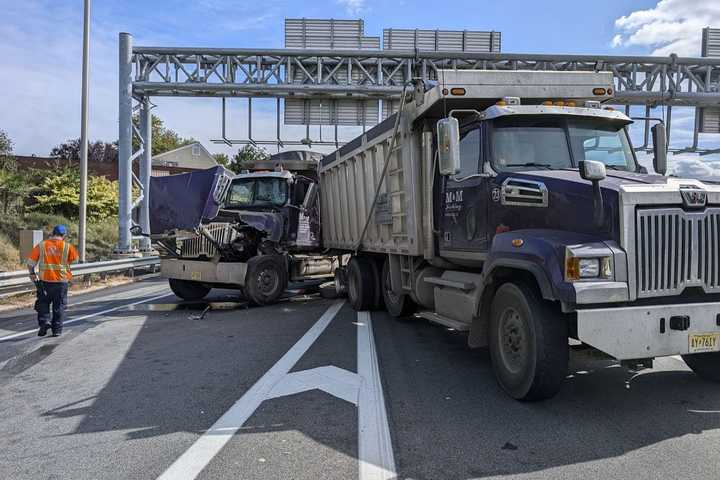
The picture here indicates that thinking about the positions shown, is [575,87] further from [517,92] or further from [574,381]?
[574,381]

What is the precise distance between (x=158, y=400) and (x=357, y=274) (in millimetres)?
5479

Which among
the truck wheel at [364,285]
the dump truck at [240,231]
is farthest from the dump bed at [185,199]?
the truck wheel at [364,285]

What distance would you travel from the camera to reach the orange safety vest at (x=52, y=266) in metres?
8.08

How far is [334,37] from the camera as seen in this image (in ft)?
57.6

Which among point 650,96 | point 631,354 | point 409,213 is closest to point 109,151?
point 650,96

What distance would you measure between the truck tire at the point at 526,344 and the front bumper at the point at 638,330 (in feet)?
1.23

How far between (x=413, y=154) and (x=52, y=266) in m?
5.47

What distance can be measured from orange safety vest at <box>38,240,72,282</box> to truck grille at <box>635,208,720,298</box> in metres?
7.58

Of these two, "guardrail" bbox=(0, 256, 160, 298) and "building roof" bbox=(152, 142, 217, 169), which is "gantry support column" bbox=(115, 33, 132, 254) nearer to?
"guardrail" bbox=(0, 256, 160, 298)

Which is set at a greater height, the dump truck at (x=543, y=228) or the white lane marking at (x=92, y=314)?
the dump truck at (x=543, y=228)

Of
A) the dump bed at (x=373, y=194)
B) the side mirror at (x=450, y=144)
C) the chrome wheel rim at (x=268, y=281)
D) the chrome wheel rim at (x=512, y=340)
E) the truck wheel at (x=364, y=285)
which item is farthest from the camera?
the chrome wheel rim at (x=268, y=281)

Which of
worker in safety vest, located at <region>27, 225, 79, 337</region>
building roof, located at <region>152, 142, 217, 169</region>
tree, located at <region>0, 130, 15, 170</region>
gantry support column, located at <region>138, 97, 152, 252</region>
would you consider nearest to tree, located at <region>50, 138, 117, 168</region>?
building roof, located at <region>152, 142, 217, 169</region>

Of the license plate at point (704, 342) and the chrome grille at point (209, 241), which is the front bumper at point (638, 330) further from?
the chrome grille at point (209, 241)

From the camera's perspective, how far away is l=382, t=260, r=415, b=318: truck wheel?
347 inches
